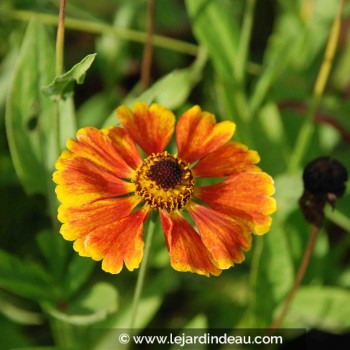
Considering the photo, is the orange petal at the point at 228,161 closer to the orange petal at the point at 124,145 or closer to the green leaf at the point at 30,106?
the orange petal at the point at 124,145

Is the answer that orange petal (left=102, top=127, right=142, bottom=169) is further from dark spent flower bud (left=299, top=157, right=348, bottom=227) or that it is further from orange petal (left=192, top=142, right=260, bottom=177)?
dark spent flower bud (left=299, top=157, right=348, bottom=227)

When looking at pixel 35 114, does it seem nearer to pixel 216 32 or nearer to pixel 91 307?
pixel 91 307

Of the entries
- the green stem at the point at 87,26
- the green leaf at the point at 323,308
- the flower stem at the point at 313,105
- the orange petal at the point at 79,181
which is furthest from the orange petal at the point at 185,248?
the green stem at the point at 87,26

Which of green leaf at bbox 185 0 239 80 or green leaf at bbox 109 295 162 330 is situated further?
green leaf at bbox 185 0 239 80

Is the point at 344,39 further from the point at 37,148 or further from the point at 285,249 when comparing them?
the point at 37,148

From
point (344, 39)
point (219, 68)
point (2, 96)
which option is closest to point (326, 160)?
point (219, 68)

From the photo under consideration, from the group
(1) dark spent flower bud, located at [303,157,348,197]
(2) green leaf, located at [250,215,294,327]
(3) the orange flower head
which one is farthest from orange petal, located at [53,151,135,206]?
(2) green leaf, located at [250,215,294,327]
